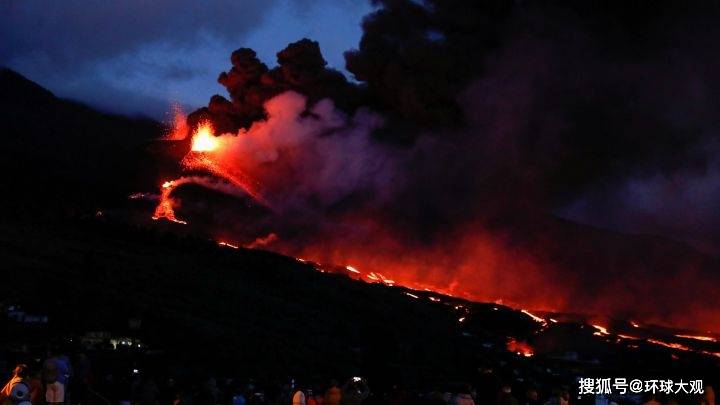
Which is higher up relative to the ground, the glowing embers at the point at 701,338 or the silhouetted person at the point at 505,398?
the glowing embers at the point at 701,338

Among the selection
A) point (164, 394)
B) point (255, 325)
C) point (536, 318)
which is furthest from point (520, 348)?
point (164, 394)

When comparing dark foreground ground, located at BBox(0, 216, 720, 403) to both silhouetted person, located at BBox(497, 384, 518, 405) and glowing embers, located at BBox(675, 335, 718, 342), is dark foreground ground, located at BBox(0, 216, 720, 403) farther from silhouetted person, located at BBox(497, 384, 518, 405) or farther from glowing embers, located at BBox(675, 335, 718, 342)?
silhouetted person, located at BBox(497, 384, 518, 405)

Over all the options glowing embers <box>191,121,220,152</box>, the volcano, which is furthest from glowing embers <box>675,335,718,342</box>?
glowing embers <box>191,121,220,152</box>

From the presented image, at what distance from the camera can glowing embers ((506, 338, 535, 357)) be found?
156 ft

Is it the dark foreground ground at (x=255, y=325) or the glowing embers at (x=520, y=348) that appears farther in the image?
the glowing embers at (x=520, y=348)

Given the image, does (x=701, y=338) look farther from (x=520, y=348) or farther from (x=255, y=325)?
(x=255, y=325)

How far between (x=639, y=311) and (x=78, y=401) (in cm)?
5960

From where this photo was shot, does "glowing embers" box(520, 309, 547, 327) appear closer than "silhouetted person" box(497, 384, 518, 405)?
No

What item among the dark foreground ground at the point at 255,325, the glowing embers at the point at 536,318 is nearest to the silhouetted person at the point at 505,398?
the dark foreground ground at the point at 255,325

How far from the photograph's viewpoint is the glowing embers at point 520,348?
4766 cm

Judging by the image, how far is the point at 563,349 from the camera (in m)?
49.3

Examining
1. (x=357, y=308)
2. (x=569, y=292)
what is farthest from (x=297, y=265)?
(x=569, y=292)

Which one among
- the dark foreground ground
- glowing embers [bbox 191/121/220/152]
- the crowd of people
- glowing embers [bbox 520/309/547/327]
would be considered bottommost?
the crowd of people

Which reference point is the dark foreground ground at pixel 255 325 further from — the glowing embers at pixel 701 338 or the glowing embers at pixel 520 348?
the glowing embers at pixel 701 338
